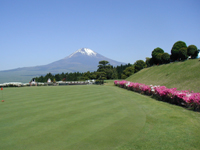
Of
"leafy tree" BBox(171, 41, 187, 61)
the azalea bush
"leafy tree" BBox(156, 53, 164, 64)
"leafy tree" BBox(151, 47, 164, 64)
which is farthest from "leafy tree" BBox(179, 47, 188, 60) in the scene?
the azalea bush

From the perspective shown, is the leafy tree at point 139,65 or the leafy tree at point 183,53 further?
the leafy tree at point 139,65

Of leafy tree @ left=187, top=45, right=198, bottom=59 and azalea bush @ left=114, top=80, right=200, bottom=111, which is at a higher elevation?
leafy tree @ left=187, top=45, right=198, bottom=59

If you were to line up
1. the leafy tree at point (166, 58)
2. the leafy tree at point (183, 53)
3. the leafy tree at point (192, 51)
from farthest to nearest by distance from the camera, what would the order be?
the leafy tree at point (166, 58) < the leafy tree at point (183, 53) < the leafy tree at point (192, 51)

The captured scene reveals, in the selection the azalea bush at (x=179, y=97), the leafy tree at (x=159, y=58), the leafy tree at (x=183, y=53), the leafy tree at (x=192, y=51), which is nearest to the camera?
the azalea bush at (x=179, y=97)

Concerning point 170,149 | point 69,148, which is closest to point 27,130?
point 69,148

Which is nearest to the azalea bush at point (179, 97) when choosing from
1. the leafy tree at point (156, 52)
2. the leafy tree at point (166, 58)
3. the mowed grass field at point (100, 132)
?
the mowed grass field at point (100, 132)

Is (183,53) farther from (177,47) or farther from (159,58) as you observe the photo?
(159,58)

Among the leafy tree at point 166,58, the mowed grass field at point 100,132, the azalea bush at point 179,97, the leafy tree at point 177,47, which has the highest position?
the leafy tree at point 177,47

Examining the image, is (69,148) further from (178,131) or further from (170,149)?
(178,131)

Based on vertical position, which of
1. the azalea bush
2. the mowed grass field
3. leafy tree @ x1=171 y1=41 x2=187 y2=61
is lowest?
the mowed grass field

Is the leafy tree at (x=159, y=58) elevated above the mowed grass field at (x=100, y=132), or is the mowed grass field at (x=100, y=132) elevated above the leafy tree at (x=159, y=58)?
the leafy tree at (x=159, y=58)

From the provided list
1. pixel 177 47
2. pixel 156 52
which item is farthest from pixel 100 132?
pixel 156 52

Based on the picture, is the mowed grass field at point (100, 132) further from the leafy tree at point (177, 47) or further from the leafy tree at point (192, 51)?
the leafy tree at point (177, 47)

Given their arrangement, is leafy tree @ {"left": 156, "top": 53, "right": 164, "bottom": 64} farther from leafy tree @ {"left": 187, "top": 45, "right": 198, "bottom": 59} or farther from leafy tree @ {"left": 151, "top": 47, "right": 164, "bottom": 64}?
leafy tree @ {"left": 187, "top": 45, "right": 198, "bottom": 59}
